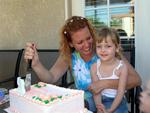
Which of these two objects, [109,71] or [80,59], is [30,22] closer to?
[80,59]

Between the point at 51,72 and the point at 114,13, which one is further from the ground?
the point at 114,13

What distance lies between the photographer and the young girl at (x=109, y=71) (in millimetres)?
1932

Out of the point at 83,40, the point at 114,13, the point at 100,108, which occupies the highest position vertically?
the point at 114,13

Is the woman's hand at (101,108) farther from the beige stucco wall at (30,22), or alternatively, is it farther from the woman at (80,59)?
the beige stucco wall at (30,22)

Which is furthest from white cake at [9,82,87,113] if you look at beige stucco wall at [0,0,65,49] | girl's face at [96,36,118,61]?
beige stucco wall at [0,0,65,49]

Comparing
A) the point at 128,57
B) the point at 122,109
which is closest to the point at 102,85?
the point at 122,109

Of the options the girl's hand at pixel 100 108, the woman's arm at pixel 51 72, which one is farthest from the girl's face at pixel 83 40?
the girl's hand at pixel 100 108

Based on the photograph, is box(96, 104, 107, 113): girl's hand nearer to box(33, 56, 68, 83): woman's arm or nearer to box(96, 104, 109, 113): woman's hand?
box(96, 104, 109, 113): woman's hand

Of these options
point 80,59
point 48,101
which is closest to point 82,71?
point 80,59

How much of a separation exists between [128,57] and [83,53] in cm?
60

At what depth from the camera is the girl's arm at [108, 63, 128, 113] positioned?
74.7 inches

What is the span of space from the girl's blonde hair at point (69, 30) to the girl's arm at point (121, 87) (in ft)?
1.02

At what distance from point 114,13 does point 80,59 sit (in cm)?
131

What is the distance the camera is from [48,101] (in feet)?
4.53
